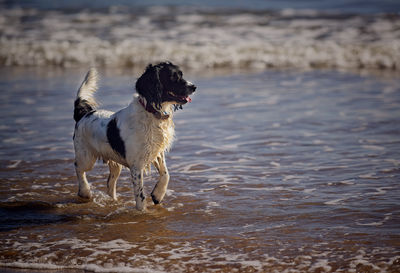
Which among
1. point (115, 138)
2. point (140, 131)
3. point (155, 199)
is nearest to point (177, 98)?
point (140, 131)

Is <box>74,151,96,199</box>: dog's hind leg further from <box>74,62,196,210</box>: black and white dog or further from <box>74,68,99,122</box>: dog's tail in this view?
<box>74,68,99,122</box>: dog's tail

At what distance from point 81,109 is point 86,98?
0.21 metres

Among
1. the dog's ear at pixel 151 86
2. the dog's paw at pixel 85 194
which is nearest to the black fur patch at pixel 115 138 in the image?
the dog's ear at pixel 151 86

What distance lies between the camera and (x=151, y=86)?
5.74 m

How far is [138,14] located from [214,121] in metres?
15.5

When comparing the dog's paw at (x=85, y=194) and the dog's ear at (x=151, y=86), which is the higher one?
the dog's ear at (x=151, y=86)

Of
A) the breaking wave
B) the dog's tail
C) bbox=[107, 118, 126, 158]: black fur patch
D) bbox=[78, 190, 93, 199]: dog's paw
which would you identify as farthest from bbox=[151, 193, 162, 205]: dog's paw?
the breaking wave

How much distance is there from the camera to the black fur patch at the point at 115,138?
603cm

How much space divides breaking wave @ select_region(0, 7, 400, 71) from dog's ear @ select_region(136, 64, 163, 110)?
394 inches

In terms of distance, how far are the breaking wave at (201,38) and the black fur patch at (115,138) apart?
9.83 metres

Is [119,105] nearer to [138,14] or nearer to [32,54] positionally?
[32,54]

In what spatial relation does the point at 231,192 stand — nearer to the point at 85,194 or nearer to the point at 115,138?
the point at 115,138

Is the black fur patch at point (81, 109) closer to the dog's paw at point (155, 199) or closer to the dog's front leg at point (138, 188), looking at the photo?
the dog's front leg at point (138, 188)

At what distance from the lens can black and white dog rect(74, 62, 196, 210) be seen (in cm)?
579
